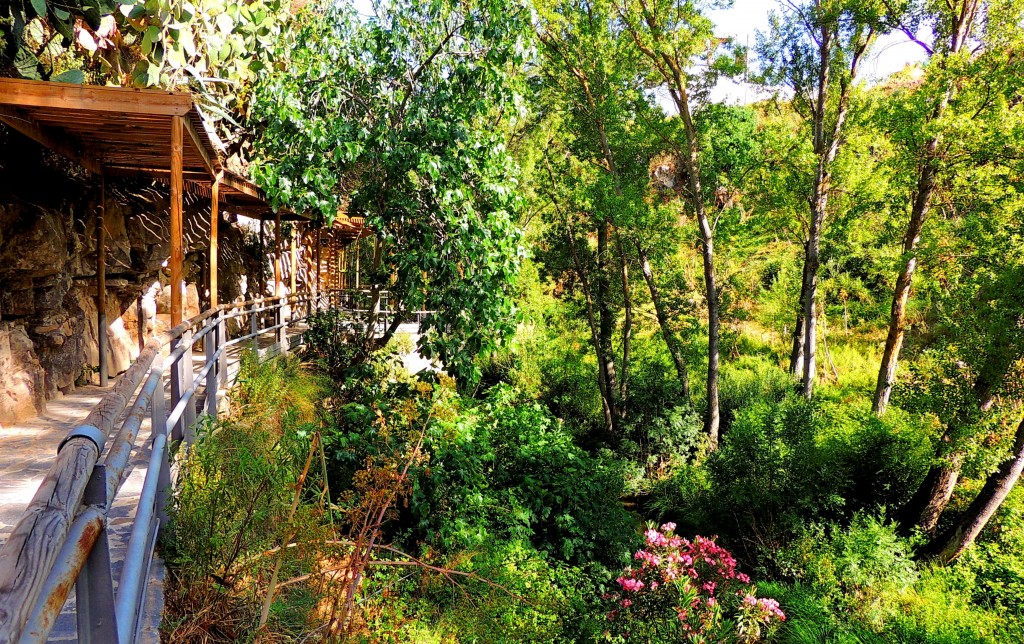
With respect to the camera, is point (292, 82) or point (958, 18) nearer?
point (292, 82)

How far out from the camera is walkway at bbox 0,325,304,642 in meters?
2.62

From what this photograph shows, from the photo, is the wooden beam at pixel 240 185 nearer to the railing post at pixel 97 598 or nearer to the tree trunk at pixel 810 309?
the railing post at pixel 97 598

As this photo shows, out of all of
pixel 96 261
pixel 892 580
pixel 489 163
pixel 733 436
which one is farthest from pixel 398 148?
pixel 892 580

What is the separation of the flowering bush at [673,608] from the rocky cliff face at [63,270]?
19.5 feet

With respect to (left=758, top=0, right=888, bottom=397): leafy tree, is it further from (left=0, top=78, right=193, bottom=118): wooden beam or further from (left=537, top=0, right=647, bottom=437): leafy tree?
(left=0, top=78, right=193, bottom=118): wooden beam

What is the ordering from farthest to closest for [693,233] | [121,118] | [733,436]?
[693,233]
[733,436]
[121,118]

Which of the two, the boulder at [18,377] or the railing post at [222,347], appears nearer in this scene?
the railing post at [222,347]

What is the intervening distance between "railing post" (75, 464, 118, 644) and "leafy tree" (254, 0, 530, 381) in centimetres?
591

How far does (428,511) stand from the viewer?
759 centimetres

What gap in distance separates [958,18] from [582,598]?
1197 cm

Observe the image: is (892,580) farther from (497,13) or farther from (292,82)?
(292,82)

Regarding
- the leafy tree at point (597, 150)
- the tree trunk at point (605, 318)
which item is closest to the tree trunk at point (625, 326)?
the leafy tree at point (597, 150)

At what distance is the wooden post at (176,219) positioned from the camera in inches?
236

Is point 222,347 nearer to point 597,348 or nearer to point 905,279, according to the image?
point 597,348
